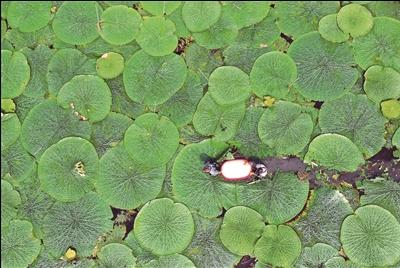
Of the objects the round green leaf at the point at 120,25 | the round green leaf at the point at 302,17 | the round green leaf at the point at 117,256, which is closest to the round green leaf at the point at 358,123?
the round green leaf at the point at 302,17

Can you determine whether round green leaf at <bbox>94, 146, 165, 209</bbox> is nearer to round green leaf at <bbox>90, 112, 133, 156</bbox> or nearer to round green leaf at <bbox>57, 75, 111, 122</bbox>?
round green leaf at <bbox>90, 112, 133, 156</bbox>

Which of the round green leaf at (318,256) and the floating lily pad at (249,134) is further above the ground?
the floating lily pad at (249,134)

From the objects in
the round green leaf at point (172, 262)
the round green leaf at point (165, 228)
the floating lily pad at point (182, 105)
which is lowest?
the round green leaf at point (172, 262)

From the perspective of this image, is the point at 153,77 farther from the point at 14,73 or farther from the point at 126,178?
the point at 14,73

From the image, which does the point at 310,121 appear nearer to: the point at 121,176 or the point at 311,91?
the point at 311,91

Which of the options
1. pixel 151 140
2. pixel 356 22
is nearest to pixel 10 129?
pixel 151 140

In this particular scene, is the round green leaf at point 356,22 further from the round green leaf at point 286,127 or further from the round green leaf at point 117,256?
the round green leaf at point 117,256
